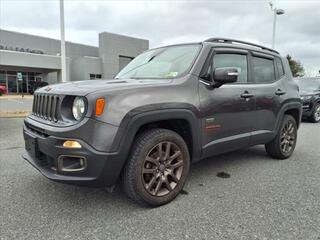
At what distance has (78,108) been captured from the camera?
281 cm

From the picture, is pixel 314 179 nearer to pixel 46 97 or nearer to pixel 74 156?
pixel 74 156

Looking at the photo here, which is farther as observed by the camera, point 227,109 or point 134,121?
point 227,109

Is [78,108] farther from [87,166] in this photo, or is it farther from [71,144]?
[87,166]

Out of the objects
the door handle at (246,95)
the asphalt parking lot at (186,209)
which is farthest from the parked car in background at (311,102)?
the door handle at (246,95)

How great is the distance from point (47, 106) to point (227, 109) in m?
2.12

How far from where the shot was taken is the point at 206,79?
3.55 m

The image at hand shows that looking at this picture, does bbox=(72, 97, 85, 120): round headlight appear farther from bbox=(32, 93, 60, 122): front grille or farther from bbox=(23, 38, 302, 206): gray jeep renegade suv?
bbox=(32, 93, 60, 122): front grille

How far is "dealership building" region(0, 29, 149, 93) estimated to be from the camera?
34.9 metres

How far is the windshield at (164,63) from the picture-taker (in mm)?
3637

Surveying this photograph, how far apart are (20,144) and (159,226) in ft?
14.6

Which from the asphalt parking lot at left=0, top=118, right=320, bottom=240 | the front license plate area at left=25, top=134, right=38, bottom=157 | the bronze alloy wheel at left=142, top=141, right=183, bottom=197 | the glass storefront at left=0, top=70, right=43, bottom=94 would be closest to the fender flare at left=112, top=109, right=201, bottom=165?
the bronze alloy wheel at left=142, top=141, right=183, bottom=197

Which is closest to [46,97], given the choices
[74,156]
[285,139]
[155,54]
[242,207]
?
[74,156]

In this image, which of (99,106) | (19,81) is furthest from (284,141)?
(19,81)

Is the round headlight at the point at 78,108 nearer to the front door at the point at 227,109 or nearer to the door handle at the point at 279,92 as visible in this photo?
the front door at the point at 227,109
